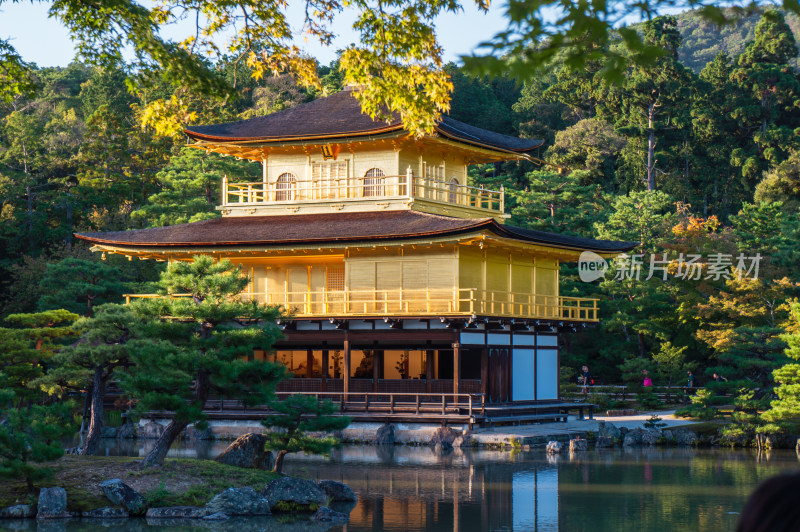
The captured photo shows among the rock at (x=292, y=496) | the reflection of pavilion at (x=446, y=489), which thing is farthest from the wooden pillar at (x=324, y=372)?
the rock at (x=292, y=496)

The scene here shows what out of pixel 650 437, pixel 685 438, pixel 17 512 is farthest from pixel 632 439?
pixel 17 512

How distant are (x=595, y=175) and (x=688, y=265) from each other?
63.1 ft

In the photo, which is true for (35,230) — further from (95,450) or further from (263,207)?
(95,450)

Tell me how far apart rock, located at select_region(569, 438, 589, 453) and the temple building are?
2.75 metres

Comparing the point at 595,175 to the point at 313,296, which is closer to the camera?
the point at 313,296

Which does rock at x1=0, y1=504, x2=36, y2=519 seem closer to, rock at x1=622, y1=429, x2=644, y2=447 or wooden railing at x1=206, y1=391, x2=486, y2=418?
wooden railing at x1=206, y1=391, x2=486, y2=418

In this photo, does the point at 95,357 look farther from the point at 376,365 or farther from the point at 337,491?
the point at 376,365

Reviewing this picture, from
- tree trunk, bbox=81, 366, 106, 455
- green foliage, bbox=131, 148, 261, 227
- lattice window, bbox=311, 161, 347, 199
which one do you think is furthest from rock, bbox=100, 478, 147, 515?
green foliage, bbox=131, 148, 261, 227

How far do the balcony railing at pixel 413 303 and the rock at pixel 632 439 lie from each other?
459 centimetres

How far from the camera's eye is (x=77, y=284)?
35.6 metres

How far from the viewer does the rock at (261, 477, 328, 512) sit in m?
14.9

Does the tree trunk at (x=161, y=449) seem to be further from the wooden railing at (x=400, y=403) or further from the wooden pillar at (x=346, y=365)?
the wooden pillar at (x=346, y=365)

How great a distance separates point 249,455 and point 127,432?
1173 cm

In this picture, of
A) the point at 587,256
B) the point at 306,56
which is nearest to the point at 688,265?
the point at 587,256
